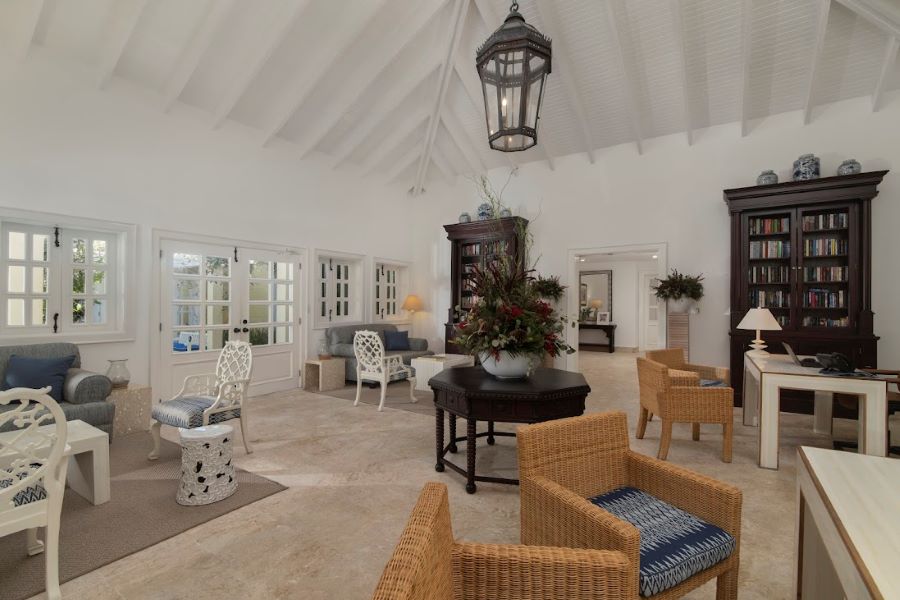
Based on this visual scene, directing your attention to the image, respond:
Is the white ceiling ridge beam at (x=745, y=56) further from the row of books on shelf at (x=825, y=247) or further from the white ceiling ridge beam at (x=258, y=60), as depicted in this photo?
the white ceiling ridge beam at (x=258, y=60)

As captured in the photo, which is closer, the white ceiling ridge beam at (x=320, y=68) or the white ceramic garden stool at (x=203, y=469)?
the white ceramic garden stool at (x=203, y=469)

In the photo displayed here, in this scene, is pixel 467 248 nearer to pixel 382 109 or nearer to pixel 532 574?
pixel 382 109

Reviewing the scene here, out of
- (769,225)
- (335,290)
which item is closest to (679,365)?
(769,225)

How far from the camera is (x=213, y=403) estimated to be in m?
3.47

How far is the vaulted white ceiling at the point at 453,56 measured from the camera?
4.19m

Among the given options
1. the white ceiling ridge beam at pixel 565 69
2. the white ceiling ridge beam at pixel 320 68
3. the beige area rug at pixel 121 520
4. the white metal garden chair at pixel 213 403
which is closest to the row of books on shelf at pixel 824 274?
the white ceiling ridge beam at pixel 565 69

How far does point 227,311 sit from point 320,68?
316cm

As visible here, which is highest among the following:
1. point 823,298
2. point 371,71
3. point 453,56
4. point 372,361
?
point 453,56

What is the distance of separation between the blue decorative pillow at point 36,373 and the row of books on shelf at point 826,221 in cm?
757

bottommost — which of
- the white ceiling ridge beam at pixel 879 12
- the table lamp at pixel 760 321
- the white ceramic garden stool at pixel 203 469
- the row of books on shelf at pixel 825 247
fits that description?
the white ceramic garden stool at pixel 203 469

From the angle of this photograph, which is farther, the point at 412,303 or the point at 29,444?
the point at 412,303

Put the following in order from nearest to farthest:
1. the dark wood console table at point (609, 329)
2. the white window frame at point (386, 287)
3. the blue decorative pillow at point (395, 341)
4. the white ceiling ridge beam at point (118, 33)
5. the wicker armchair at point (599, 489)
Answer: the wicker armchair at point (599, 489), the white ceiling ridge beam at point (118, 33), the blue decorative pillow at point (395, 341), the white window frame at point (386, 287), the dark wood console table at point (609, 329)

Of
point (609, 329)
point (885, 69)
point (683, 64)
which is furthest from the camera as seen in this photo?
point (609, 329)

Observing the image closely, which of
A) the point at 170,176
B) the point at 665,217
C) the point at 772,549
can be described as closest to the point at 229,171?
the point at 170,176
